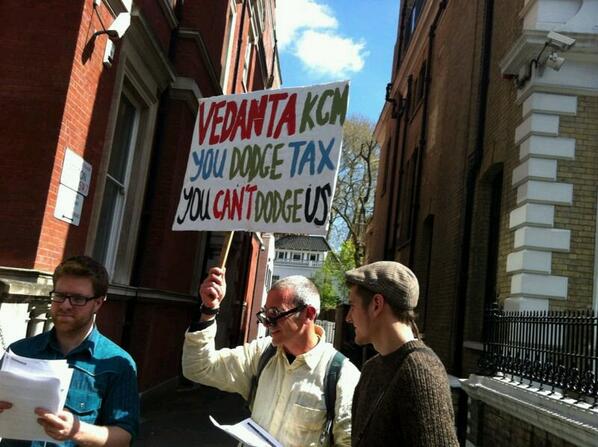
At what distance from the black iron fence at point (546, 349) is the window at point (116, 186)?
17.7 feet

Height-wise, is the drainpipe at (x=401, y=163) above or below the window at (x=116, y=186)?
above

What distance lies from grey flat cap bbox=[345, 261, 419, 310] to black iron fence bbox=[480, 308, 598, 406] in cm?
363

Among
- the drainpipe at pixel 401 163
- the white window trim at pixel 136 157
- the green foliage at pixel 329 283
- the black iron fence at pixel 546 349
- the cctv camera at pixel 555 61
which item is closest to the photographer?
the black iron fence at pixel 546 349

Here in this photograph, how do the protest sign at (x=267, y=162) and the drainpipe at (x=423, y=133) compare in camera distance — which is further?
the drainpipe at (x=423, y=133)

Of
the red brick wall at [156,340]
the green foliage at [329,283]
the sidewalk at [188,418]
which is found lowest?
the sidewalk at [188,418]

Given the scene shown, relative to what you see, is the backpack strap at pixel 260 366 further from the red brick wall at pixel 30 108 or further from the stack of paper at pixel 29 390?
the red brick wall at pixel 30 108

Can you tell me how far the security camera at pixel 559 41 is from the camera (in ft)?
26.3

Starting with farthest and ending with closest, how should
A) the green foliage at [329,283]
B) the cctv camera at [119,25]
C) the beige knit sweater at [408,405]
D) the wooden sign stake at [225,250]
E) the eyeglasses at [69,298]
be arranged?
the green foliage at [329,283] → the cctv camera at [119,25] → the wooden sign stake at [225,250] → the eyeglasses at [69,298] → the beige knit sweater at [408,405]

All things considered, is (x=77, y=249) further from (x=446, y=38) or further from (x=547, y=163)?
(x=446, y=38)

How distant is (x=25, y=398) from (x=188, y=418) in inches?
294

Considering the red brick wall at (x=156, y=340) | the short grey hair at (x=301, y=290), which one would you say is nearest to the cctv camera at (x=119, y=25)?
the red brick wall at (x=156, y=340)

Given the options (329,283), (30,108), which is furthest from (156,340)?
(329,283)

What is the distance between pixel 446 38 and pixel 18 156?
1206 cm

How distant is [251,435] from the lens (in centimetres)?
265
